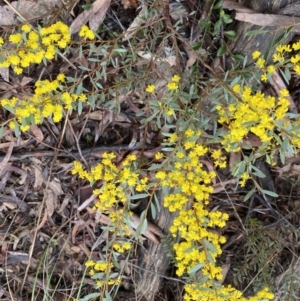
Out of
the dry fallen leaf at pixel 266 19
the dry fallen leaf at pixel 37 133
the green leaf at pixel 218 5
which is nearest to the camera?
the dry fallen leaf at pixel 266 19

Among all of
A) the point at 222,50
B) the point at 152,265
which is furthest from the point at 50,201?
the point at 222,50

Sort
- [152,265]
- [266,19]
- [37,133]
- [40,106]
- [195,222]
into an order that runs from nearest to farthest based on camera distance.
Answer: [40,106] → [195,222] → [266,19] → [37,133] → [152,265]

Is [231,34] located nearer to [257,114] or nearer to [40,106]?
[257,114]

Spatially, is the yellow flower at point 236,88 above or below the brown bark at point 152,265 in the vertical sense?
above

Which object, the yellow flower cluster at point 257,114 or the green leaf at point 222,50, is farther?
the green leaf at point 222,50

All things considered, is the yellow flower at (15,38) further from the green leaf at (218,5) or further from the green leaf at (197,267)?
the green leaf at (197,267)

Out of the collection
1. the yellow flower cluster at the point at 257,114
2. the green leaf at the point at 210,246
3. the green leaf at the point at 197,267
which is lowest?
Answer: the green leaf at the point at 197,267

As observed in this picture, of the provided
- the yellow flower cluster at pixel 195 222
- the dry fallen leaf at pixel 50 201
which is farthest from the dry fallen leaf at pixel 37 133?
the yellow flower cluster at pixel 195 222

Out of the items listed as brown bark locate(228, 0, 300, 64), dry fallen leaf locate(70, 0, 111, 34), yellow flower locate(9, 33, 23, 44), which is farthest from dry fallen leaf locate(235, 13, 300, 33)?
yellow flower locate(9, 33, 23, 44)

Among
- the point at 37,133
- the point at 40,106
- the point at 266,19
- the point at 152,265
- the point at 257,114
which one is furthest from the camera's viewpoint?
the point at 152,265

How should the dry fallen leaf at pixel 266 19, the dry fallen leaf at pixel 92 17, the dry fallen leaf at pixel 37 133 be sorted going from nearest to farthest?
the dry fallen leaf at pixel 266 19
the dry fallen leaf at pixel 92 17
the dry fallen leaf at pixel 37 133

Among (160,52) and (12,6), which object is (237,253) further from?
(12,6)

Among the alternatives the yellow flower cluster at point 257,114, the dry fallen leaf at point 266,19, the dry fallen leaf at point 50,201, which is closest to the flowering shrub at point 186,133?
the yellow flower cluster at point 257,114

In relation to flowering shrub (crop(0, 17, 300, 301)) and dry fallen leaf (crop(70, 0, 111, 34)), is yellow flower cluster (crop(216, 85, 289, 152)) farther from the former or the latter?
dry fallen leaf (crop(70, 0, 111, 34))
